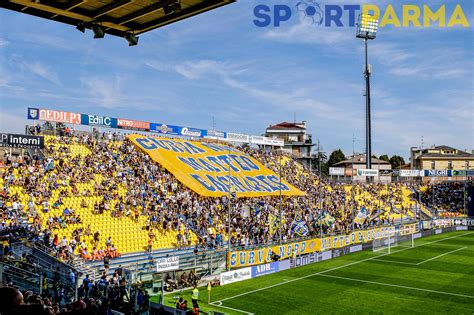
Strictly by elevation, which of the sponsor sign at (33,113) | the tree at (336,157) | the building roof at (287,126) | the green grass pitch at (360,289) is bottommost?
the green grass pitch at (360,289)

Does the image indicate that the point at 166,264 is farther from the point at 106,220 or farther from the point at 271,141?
the point at 271,141

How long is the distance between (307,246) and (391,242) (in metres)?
11.9

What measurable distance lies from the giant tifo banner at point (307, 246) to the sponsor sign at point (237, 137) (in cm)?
2336

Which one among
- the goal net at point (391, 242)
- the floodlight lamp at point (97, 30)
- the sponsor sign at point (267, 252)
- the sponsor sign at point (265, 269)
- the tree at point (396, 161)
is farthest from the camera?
the tree at point (396, 161)

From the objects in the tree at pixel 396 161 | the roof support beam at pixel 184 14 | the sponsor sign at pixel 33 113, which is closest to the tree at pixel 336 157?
the tree at pixel 396 161

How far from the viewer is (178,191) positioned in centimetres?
4075

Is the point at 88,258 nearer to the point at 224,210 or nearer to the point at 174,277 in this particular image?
the point at 174,277

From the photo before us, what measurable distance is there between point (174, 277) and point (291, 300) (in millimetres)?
6906

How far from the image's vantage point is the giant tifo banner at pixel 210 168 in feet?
146

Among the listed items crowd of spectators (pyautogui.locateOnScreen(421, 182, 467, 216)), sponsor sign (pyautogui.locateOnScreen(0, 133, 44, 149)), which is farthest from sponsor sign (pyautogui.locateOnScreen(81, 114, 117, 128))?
crowd of spectators (pyautogui.locateOnScreen(421, 182, 467, 216))

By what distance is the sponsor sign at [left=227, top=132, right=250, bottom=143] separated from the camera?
6159cm

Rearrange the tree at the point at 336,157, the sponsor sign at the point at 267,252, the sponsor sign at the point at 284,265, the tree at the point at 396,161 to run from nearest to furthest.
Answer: the sponsor sign at the point at 267,252 → the sponsor sign at the point at 284,265 → the tree at the point at 336,157 → the tree at the point at 396,161

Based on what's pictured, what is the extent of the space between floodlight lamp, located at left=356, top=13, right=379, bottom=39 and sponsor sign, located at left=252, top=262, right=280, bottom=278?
205 feet

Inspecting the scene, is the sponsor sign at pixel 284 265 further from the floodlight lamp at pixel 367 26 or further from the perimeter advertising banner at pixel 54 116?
the floodlight lamp at pixel 367 26
